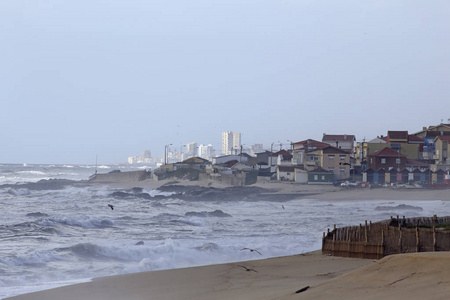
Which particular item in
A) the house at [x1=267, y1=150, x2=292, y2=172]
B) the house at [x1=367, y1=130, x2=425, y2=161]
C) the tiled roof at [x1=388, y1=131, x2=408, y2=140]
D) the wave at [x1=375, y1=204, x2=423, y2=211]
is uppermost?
the tiled roof at [x1=388, y1=131, x2=408, y2=140]

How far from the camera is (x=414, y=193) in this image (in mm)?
55125

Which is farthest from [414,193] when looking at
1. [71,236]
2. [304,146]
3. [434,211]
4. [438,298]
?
[438,298]

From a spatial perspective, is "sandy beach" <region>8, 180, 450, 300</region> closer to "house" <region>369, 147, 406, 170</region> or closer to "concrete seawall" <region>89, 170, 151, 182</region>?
"house" <region>369, 147, 406, 170</region>

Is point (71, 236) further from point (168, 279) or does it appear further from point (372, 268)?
point (372, 268)

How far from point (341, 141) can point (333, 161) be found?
50.1ft

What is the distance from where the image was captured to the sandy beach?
913 cm

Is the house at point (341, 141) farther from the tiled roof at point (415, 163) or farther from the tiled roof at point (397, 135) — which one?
the tiled roof at point (415, 163)

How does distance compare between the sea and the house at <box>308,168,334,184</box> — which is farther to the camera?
the house at <box>308,168,334,184</box>

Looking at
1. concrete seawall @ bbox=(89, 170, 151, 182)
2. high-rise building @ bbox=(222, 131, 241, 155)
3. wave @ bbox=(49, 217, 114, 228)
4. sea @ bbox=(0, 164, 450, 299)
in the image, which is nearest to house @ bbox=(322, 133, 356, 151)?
concrete seawall @ bbox=(89, 170, 151, 182)

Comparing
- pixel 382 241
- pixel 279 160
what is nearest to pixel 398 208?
pixel 382 241

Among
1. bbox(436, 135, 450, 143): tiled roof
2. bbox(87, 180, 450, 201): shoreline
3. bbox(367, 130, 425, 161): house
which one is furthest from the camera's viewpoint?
bbox(367, 130, 425, 161): house

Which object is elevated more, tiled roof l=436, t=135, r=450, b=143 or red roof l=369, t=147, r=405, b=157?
tiled roof l=436, t=135, r=450, b=143

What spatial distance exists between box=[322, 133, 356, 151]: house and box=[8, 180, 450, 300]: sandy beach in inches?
2488

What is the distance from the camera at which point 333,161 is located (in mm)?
67312
